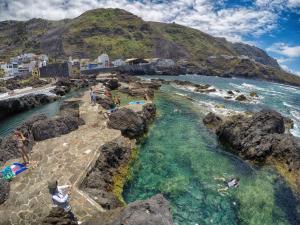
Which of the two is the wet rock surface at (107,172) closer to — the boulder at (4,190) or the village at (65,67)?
the boulder at (4,190)

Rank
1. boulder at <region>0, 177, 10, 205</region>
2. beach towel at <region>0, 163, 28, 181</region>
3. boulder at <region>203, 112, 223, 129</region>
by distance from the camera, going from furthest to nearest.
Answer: boulder at <region>203, 112, 223, 129</region> < beach towel at <region>0, 163, 28, 181</region> < boulder at <region>0, 177, 10, 205</region>

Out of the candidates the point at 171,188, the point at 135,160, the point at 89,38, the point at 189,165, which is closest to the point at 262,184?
the point at 189,165

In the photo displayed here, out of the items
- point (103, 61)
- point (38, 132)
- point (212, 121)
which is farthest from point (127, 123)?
point (103, 61)

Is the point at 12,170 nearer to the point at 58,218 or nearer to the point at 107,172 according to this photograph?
the point at 107,172

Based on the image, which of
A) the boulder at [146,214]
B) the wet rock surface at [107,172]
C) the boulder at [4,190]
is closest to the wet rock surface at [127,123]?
the wet rock surface at [107,172]

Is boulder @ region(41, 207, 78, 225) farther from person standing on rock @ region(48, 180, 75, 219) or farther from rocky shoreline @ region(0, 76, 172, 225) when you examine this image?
person standing on rock @ region(48, 180, 75, 219)

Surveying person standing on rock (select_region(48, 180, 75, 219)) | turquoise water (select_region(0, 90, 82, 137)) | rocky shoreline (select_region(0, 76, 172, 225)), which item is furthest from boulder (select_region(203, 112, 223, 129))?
turquoise water (select_region(0, 90, 82, 137))

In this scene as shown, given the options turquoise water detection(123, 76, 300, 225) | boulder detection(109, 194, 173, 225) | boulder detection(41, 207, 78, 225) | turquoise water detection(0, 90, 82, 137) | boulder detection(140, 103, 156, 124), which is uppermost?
boulder detection(109, 194, 173, 225)
